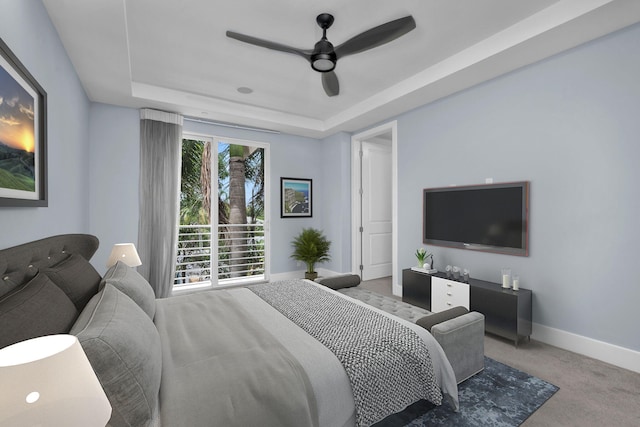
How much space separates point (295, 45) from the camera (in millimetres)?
2883

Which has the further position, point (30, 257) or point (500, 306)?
point (500, 306)

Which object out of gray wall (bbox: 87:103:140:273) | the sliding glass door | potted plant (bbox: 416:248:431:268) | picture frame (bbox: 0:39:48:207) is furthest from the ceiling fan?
the sliding glass door

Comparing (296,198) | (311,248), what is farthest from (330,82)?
(311,248)

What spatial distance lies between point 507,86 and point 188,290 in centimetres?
475

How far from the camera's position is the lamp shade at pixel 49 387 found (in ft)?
2.00

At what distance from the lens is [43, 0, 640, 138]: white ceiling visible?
2.29 metres

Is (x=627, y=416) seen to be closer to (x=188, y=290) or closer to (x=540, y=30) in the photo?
(x=540, y=30)

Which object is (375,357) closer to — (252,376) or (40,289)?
(252,376)

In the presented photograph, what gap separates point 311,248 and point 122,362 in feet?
13.5

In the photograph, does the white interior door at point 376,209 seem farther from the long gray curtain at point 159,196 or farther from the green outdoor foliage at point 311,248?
the long gray curtain at point 159,196

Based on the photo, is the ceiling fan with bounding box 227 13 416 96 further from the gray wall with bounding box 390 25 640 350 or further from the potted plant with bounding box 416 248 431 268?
the potted plant with bounding box 416 248 431 268

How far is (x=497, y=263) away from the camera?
3189 mm

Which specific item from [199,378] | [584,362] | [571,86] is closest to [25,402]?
[199,378]

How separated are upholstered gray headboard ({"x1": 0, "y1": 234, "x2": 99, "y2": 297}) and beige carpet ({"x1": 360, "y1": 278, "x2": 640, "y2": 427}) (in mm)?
2715
